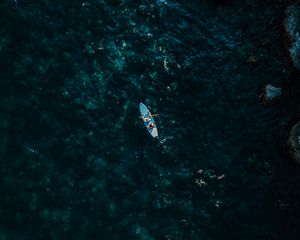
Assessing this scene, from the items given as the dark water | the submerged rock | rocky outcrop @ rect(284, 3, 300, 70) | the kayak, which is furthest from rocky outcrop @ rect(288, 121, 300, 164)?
the kayak

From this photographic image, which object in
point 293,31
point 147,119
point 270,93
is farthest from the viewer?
point 147,119

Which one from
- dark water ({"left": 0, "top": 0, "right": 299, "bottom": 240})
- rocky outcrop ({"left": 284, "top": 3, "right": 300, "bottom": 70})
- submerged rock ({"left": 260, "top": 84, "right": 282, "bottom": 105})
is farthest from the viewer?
dark water ({"left": 0, "top": 0, "right": 299, "bottom": 240})

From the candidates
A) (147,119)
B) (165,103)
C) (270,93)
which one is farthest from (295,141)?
(147,119)

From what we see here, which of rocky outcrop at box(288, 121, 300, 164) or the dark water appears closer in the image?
Answer: rocky outcrop at box(288, 121, 300, 164)

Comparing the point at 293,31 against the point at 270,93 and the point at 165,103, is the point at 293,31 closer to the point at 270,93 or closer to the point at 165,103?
the point at 270,93

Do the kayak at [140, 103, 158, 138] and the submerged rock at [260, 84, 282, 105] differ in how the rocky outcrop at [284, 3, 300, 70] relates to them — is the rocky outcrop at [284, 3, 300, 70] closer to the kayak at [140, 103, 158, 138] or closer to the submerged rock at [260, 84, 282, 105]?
the submerged rock at [260, 84, 282, 105]

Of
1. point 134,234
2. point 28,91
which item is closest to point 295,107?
point 134,234

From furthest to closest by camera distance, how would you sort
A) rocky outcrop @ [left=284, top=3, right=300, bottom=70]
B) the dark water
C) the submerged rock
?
1. the dark water
2. the submerged rock
3. rocky outcrop @ [left=284, top=3, right=300, bottom=70]

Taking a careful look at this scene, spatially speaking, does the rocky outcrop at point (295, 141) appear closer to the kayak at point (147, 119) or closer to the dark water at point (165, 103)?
the dark water at point (165, 103)
